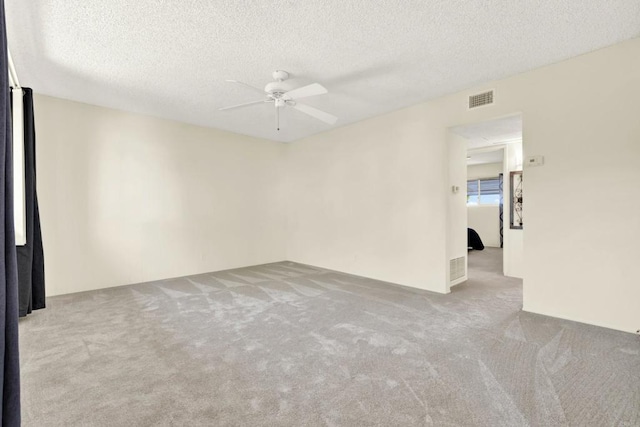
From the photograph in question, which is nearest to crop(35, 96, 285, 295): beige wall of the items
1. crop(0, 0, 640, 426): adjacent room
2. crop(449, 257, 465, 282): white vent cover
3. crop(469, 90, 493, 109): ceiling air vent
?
crop(0, 0, 640, 426): adjacent room

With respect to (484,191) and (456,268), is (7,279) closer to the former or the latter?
(456,268)

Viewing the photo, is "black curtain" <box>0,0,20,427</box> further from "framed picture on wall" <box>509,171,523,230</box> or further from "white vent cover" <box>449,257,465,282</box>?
"framed picture on wall" <box>509,171,523,230</box>

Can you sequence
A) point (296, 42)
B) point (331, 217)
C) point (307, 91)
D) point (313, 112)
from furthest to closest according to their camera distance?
point (331, 217) → point (313, 112) → point (307, 91) → point (296, 42)

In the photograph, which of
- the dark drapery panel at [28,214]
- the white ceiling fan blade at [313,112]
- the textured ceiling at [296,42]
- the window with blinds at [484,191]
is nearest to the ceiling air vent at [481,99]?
the textured ceiling at [296,42]

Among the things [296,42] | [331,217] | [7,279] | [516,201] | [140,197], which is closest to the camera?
[7,279]

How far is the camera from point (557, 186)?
326cm

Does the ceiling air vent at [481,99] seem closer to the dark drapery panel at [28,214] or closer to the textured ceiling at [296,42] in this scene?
the textured ceiling at [296,42]

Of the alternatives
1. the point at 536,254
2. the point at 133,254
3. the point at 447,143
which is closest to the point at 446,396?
the point at 536,254

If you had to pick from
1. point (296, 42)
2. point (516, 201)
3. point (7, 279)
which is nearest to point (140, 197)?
point (296, 42)

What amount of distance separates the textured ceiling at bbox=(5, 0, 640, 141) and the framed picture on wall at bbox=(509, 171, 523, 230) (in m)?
2.74

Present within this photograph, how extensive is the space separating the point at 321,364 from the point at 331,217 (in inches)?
147

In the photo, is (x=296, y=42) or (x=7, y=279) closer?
(x=7, y=279)

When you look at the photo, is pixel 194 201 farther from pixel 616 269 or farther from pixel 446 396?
pixel 616 269

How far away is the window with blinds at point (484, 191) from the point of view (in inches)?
365
